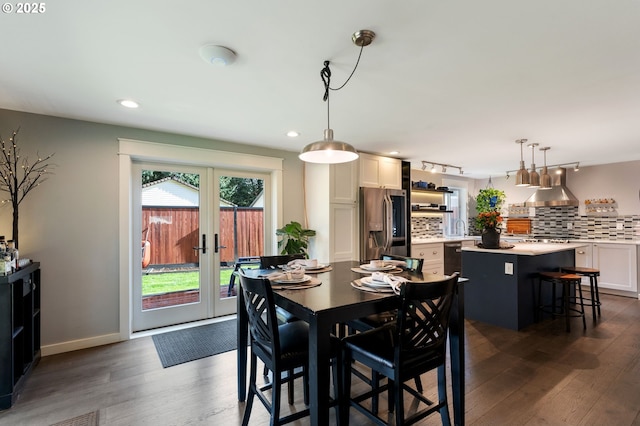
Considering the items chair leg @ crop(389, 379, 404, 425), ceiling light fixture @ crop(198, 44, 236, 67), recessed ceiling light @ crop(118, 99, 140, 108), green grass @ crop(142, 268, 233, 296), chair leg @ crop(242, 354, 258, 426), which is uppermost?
recessed ceiling light @ crop(118, 99, 140, 108)

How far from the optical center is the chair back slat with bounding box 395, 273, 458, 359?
1443mm

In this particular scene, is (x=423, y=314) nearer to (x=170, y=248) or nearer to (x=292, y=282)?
(x=292, y=282)

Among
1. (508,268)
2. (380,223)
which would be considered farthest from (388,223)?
(508,268)

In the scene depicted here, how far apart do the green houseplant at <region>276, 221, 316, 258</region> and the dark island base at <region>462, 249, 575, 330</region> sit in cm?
208

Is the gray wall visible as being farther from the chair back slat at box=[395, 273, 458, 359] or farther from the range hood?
the range hood

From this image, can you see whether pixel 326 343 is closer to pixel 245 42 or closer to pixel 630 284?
pixel 245 42

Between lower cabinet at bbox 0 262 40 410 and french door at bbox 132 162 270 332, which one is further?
french door at bbox 132 162 270 332

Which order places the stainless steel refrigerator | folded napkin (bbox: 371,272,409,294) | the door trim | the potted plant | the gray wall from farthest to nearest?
the stainless steel refrigerator → the potted plant → the door trim → the gray wall → folded napkin (bbox: 371,272,409,294)

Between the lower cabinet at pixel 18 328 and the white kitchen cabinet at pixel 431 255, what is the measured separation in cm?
460

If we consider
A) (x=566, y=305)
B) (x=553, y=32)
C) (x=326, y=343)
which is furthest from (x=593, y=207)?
(x=326, y=343)

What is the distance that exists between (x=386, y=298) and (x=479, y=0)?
57.8 inches

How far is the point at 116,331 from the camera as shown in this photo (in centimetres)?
313

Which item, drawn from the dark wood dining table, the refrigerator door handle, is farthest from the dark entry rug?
the refrigerator door handle

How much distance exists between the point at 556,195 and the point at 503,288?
3.43 meters
